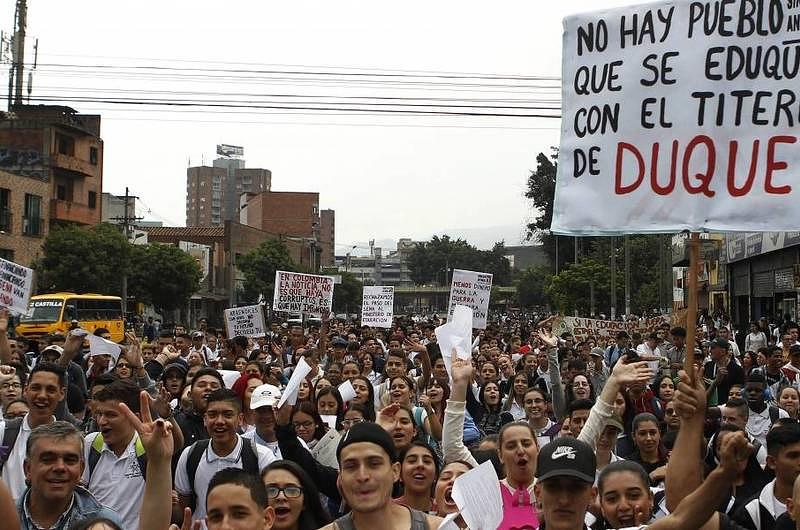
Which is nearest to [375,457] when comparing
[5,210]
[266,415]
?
[266,415]

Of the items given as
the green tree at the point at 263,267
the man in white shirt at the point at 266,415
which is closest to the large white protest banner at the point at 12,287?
the man in white shirt at the point at 266,415

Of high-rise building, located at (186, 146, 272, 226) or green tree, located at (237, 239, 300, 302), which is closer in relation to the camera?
green tree, located at (237, 239, 300, 302)

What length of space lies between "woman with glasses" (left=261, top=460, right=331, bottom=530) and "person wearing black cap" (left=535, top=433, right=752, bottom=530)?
1327 millimetres

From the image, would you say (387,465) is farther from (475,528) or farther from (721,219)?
(721,219)

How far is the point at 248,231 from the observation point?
7981cm

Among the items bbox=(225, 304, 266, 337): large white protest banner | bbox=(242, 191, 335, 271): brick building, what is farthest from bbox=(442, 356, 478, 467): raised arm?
bbox=(242, 191, 335, 271): brick building

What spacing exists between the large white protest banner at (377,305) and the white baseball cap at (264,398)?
1456 centimetres

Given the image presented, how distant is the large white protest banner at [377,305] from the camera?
21078mm

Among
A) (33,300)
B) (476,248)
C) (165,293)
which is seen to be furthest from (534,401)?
(476,248)

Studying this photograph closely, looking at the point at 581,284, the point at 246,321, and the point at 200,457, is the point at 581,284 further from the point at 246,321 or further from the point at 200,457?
the point at 200,457

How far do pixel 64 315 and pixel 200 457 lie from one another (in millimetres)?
26379

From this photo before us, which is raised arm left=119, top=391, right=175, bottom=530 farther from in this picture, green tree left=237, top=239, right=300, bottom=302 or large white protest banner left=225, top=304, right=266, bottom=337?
green tree left=237, top=239, right=300, bottom=302

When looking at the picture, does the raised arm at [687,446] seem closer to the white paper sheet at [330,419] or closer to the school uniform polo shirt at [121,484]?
the school uniform polo shirt at [121,484]

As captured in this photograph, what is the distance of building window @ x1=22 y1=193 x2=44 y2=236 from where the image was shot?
1796 inches
